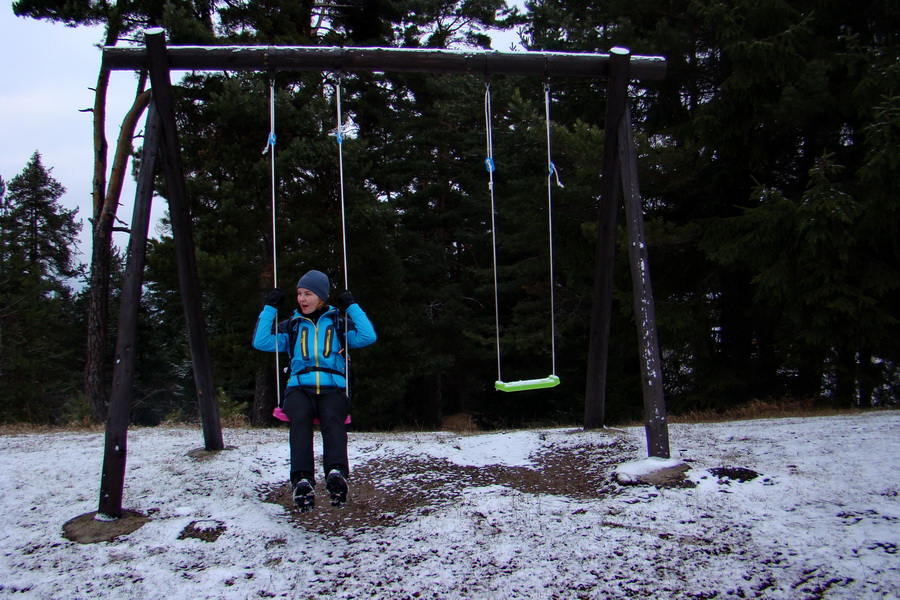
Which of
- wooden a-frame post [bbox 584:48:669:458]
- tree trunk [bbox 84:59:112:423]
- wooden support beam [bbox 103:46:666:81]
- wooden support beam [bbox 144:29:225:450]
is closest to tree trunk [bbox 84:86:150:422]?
Result: tree trunk [bbox 84:59:112:423]

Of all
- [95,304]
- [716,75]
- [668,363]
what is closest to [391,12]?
[716,75]

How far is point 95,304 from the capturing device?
12.5 m

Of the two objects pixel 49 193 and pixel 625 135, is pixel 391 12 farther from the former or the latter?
pixel 49 193

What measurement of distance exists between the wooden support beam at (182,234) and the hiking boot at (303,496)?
1747mm

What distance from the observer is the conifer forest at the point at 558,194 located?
8.35 m

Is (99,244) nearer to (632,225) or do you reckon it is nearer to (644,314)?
(632,225)

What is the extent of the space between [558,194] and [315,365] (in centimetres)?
866

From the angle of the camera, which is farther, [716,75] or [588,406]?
[716,75]

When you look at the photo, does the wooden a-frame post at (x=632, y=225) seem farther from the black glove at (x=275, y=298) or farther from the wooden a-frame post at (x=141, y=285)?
the wooden a-frame post at (x=141, y=285)

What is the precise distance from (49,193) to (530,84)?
26854mm

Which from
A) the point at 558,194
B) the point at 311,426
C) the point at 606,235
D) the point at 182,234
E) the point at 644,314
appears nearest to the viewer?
the point at 311,426

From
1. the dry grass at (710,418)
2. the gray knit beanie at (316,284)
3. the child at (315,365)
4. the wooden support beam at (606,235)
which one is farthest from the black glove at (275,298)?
the dry grass at (710,418)

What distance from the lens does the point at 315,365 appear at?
3.98m

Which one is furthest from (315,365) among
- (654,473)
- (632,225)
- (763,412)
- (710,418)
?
(763,412)
